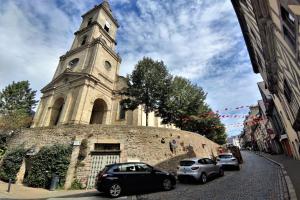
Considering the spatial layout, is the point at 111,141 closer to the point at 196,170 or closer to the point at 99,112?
the point at 196,170

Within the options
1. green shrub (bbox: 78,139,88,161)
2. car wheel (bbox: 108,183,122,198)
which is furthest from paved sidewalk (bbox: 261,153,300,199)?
green shrub (bbox: 78,139,88,161)

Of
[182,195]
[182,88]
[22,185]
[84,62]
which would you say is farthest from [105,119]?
[182,195]

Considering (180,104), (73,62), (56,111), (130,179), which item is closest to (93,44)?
(73,62)

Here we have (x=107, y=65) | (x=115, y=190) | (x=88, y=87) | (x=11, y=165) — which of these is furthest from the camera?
(x=107, y=65)

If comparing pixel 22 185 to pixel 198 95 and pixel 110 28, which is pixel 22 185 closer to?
pixel 198 95

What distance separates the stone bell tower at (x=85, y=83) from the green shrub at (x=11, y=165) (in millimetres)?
6911

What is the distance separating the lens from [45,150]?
12.9 metres

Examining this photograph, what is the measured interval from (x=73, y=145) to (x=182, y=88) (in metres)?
16.9

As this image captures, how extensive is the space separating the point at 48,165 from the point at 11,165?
10.9 ft

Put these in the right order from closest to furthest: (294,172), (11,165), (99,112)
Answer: (294,172) → (11,165) → (99,112)

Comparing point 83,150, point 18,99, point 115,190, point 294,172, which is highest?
point 18,99

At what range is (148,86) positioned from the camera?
2178cm

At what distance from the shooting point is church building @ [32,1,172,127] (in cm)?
2227

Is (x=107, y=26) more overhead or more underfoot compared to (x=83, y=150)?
more overhead
